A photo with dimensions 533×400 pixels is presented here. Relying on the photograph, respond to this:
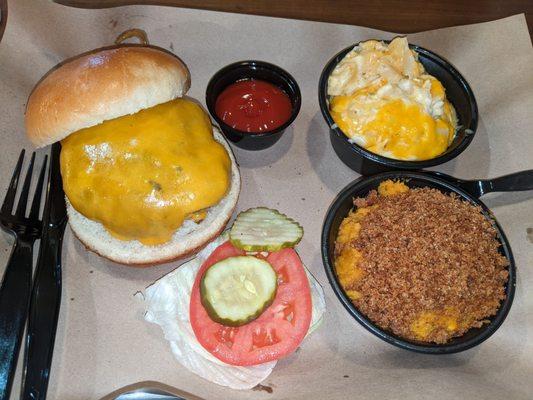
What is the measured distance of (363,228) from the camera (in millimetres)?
2523

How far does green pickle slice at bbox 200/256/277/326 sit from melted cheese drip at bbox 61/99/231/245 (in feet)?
1.05

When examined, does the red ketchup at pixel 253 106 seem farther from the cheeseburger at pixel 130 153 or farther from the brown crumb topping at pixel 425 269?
the brown crumb topping at pixel 425 269

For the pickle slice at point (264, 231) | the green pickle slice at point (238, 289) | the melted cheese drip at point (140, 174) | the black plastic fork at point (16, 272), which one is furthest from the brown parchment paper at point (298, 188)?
the melted cheese drip at point (140, 174)

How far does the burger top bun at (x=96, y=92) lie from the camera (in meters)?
2.39

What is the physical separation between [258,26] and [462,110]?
142 centimetres

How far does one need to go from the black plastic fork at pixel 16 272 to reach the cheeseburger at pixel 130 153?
0.28 meters

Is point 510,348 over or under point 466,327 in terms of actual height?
under

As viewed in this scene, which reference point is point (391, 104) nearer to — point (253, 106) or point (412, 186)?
point (412, 186)

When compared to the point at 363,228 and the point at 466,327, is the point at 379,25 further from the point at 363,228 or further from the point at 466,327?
the point at 466,327

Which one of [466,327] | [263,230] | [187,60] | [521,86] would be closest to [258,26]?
[187,60]

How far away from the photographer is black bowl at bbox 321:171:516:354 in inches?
90.6

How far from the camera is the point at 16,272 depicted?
241 centimetres

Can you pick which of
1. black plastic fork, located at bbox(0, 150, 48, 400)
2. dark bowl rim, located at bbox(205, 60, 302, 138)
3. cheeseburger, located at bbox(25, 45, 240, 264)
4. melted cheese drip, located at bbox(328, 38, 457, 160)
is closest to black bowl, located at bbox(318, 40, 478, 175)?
melted cheese drip, located at bbox(328, 38, 457, 160)

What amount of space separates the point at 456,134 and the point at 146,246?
1.88m
